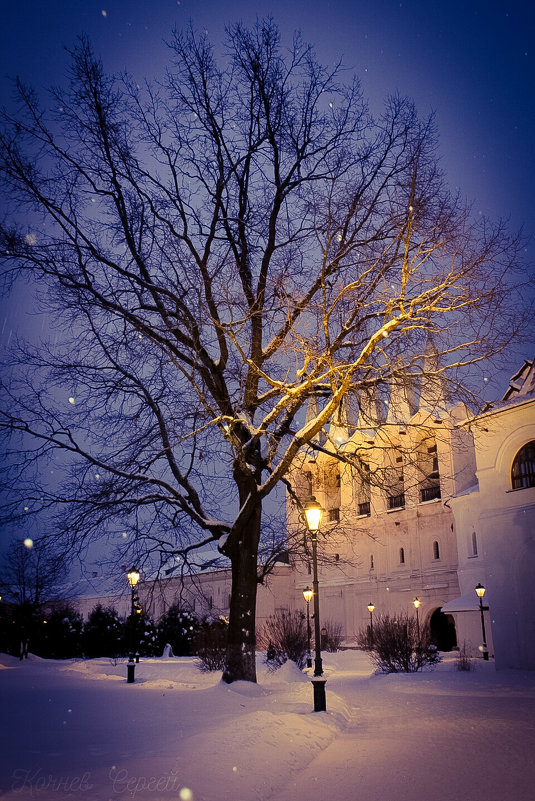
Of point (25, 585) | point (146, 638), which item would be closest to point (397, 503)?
point (146, 638)

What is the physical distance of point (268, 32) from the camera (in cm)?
1559

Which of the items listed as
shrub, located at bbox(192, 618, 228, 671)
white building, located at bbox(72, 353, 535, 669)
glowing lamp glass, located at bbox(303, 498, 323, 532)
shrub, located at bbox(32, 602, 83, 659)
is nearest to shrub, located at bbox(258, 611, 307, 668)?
shrub, located at bbox(192, 618, 228, 671)

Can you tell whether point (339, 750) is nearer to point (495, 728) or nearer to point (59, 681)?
point (495, 728)

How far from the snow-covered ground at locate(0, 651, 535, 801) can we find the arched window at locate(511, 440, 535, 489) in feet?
35.0

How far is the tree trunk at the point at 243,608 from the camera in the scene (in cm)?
1349

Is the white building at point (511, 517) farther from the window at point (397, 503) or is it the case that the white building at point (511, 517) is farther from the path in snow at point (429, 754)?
the window at point (397, 503)

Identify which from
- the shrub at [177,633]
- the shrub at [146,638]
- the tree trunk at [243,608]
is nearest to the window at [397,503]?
the shrub at [177,633]

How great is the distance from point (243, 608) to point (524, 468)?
13.9 m

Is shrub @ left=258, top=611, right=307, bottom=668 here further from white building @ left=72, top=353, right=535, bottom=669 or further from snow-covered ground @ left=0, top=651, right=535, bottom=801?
snow-covered ground @ left=0, top=651, right=535, bottom=801

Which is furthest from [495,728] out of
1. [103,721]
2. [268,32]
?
[268,32]

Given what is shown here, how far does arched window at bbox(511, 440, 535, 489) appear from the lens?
22547mm

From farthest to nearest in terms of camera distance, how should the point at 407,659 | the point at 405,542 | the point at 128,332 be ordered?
the point at 405,542
the point at 407,659
the point at 128,332

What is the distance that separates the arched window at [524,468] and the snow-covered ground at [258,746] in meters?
10.7

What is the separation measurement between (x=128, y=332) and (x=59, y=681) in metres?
9.94
